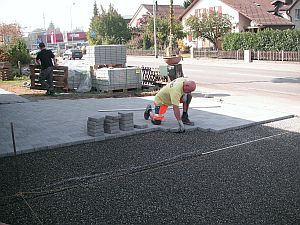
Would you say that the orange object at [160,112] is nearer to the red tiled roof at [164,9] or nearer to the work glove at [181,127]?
the work glove at [181,127]

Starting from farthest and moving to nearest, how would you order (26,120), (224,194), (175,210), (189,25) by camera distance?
1. (189,25)
2. (26,120)
3. (224,194)
4. (175,210)

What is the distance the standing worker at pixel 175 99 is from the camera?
9047mm

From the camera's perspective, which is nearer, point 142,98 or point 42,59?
point 142,98

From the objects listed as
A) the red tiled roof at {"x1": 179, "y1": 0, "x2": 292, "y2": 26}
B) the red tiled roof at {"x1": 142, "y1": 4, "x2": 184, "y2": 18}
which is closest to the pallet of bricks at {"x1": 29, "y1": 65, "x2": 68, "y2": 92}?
the red tiled roof at {"x1": 179, "y1": 0, "x2": 292, "y2": 26}

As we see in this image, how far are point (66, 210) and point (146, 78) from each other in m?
14.4

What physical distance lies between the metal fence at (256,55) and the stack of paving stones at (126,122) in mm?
26856

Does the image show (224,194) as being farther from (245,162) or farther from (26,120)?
(26,120)

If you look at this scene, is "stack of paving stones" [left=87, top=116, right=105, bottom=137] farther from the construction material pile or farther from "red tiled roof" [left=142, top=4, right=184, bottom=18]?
"red tiled roof" [left=142, top=4, right=184, bottom=18]

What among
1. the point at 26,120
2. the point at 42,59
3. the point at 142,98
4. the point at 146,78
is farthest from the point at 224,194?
the point at 146,78

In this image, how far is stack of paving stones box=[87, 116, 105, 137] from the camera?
28.8ft

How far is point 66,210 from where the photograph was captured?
205 inches

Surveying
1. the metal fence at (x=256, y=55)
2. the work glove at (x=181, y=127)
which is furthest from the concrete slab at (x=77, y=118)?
the metal fence at (x=256, y=55)

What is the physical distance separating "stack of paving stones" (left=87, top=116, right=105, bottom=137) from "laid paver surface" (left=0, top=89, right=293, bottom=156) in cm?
13

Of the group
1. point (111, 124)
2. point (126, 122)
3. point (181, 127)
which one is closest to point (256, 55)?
point (181, 127)
